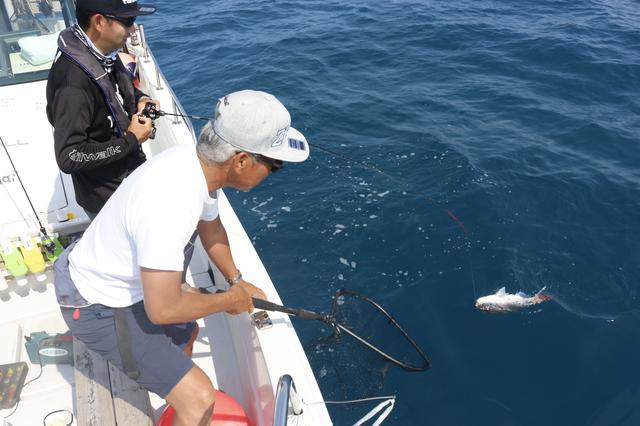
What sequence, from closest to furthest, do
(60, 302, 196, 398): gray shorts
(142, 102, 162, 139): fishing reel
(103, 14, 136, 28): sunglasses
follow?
(60, 302, 196, 398): gray shorts
(103, 14, 136, 28): sunglasses
(142, 102, 162, 139): fishing reel

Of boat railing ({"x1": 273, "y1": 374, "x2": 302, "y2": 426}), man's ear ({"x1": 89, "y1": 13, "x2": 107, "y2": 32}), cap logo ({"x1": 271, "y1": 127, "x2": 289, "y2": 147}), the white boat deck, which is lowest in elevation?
the white boat deck

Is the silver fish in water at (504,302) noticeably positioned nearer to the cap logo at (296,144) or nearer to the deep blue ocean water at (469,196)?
the deep blue ocean water at (469,196)

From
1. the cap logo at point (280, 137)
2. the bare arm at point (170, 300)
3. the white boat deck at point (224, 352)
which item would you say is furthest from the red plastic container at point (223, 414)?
the cap logo at point (280, 137)

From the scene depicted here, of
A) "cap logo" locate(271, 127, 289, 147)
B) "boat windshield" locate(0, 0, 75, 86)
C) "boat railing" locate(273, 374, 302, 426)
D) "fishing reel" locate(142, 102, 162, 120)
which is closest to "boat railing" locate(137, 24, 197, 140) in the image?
"fishing reel" locate(142, 102, 162, 120)

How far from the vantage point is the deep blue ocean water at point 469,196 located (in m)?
4.45

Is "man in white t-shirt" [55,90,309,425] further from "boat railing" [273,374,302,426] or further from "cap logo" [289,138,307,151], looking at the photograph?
"boat railing" [273,374,302,426]

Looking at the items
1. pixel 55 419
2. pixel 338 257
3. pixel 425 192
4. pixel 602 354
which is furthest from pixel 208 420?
pixel 425 192

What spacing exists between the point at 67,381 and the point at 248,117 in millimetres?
2652

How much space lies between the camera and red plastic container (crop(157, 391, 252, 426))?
2697 millimetres

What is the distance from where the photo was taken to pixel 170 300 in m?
2.04

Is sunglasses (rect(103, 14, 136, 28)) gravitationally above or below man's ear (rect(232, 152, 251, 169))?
above

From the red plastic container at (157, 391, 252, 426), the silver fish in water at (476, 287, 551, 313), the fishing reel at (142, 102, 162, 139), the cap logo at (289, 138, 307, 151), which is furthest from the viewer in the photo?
the silver fish in water at (476, 287, 551, 313)

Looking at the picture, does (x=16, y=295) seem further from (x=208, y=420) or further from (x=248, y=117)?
(x=248, y=117)

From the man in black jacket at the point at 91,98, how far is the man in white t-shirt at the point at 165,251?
697 millimetres
